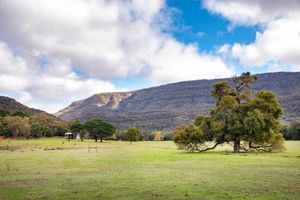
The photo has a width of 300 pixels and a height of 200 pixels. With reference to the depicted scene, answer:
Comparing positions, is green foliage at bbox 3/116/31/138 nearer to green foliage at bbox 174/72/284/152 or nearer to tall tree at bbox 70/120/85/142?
tall tree at bbox 70/120/85/142

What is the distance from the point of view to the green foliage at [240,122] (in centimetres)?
5725

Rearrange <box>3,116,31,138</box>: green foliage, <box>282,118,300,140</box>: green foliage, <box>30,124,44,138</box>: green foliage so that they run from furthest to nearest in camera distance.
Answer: <box>30,124,44,138</box>: green foliage < <box>3,116,31,138</box>: green foliage < <box>282,118,300,140</box>: green foliage

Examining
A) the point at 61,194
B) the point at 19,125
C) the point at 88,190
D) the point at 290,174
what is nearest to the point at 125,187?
the point at 88,190

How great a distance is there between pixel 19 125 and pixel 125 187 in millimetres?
116793

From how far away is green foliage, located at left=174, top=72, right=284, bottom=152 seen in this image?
188 ft

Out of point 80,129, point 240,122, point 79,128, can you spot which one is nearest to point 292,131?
point 240,122

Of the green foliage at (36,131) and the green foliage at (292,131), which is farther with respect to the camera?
the green foliage at (36,131)

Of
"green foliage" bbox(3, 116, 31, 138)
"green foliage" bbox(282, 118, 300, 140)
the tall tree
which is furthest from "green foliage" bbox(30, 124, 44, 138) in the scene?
"green foliage" bbox(282, 118, 300, 140)

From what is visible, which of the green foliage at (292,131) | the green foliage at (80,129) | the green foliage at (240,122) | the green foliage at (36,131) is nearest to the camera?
the green foliage at (240,122)

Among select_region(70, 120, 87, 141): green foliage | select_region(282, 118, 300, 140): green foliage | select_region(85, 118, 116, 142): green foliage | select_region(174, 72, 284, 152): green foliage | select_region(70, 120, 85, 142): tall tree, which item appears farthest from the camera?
select_region(70, 120, 85, 142): tall tree

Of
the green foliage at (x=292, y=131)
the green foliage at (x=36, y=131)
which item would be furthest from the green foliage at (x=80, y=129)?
the green foliage at (x=292, y=131)

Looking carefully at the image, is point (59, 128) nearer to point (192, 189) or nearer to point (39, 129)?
point (39, 129)

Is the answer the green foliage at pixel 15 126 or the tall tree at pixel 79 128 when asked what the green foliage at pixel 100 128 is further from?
the green foliage at pixel 15 126

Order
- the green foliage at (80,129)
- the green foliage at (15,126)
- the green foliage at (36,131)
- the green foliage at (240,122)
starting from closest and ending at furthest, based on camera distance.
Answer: the green foliage at (240,122)
the green foliage at (15,126)
the green foliage at (36,131)
the green foliage at (80,129)
